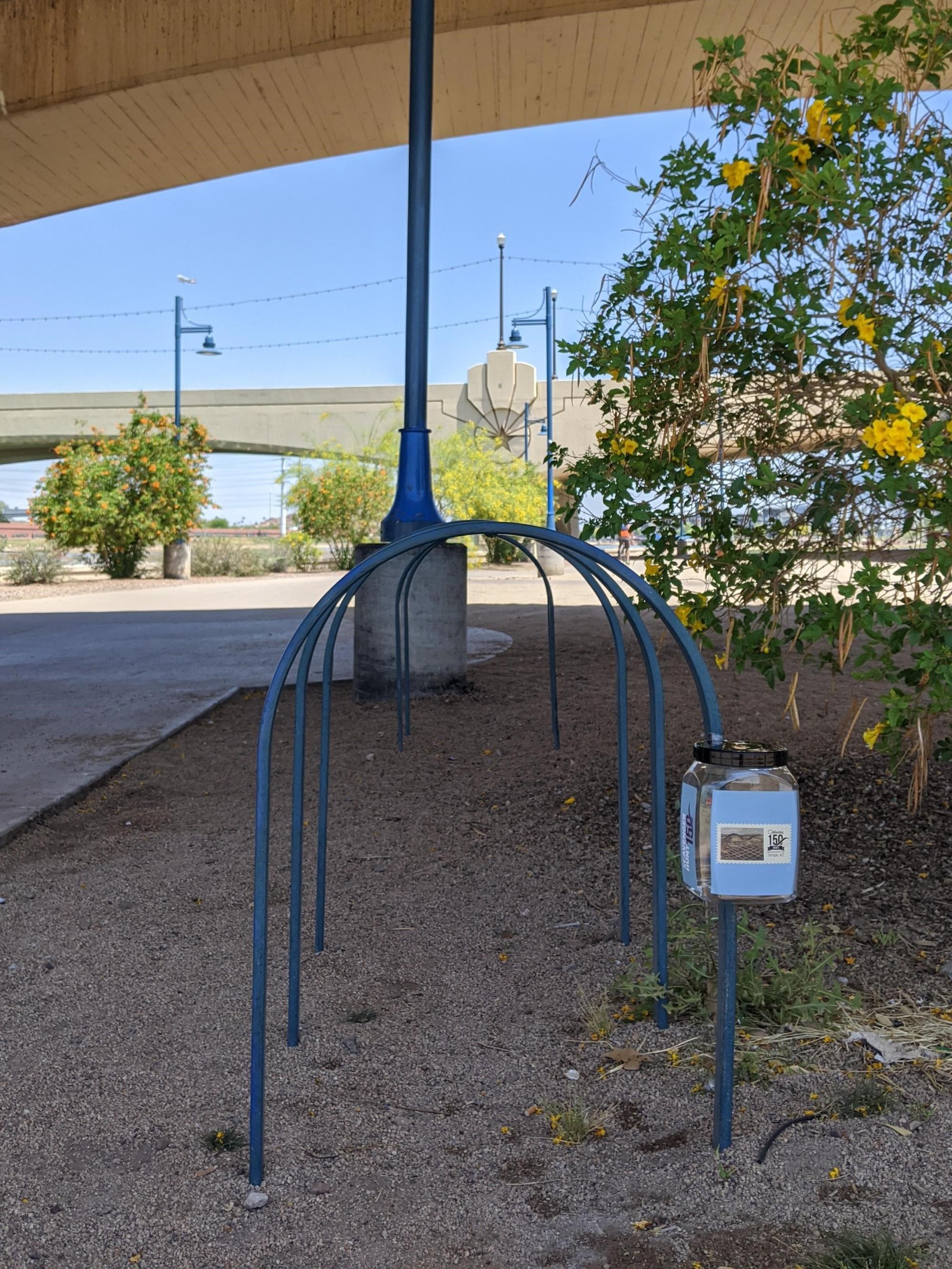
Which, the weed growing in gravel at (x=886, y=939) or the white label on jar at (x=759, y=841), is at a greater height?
the white label on jar at (x=759, y=841)

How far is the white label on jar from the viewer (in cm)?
208

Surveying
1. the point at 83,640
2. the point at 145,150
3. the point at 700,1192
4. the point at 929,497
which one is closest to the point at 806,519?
the point at 929,497

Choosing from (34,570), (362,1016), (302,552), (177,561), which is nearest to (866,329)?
(362,1016)

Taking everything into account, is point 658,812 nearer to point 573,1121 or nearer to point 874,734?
point 874,734

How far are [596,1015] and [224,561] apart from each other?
22735mm

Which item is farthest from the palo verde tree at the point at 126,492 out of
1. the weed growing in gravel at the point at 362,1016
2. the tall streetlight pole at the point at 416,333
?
the weed growing in gravel at the point at 362,1016

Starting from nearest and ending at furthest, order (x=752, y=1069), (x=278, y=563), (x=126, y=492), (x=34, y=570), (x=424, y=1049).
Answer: (x=752, y=1069)
(x=424, y=1049)
(x=34, y=570)
(x=126, y=492)
(x=278, y=563)

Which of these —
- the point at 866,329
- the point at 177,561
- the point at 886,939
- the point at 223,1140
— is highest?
the point at 866,329

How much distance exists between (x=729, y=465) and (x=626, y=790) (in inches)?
41.6

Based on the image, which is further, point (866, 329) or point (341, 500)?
point (341, 500)

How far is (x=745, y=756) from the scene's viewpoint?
2.08 m

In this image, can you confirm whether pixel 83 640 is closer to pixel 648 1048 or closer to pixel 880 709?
pixel 880 709

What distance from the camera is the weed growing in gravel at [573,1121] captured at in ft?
7.82

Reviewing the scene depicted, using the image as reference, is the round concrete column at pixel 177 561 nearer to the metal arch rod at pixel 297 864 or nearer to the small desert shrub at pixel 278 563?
the small desert shrub at pixel 278 563
